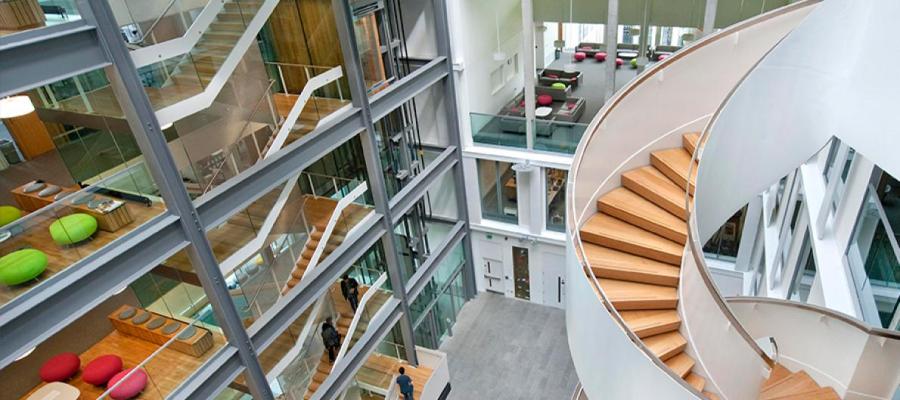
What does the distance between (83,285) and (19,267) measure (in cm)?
54

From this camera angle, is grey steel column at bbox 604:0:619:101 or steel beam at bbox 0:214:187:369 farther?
grey steel column at bbox 604:0:619:101

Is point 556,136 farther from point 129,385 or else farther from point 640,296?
point 129,385

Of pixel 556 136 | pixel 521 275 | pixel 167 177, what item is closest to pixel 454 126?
pixel 556 136

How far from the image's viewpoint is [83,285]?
17.3ft

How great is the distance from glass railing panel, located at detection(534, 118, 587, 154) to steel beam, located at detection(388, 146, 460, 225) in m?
1.84

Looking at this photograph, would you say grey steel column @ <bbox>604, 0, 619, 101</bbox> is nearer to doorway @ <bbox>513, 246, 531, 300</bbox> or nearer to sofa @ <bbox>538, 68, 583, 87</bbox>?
sofa @ <bbox>538, 68, 583, 87</bbox>

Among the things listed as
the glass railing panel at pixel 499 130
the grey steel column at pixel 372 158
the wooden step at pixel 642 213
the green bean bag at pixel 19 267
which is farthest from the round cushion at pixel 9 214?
the glass railing panel at pixel 499 130

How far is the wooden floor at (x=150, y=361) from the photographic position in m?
6.38

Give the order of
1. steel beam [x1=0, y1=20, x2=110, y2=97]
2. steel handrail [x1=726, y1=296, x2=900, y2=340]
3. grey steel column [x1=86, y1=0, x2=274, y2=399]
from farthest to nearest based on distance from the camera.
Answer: steel handrail [x1=726, y1=296, x2=900, y2=340] < grey steel column [x1=86, y1=0, x2=274, y2=399] < steel beam [x1=0, y1=20, x2=110, y2=97]

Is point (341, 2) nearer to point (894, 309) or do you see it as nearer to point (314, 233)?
point (314, 233)

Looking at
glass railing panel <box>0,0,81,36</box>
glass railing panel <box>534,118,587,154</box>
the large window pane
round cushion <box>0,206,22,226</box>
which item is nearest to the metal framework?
glass railing panel <box>0,0,81,36</box>

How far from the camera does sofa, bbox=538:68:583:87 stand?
13.7m

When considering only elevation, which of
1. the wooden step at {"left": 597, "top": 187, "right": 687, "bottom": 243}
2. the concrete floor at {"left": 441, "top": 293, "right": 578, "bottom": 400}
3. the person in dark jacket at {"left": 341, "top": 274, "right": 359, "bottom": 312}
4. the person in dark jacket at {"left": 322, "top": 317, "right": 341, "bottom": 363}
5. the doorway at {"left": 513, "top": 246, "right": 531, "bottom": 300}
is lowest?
the concrete floor at {"left": 441, "top": 293, "right": 578, "bottom": 400}

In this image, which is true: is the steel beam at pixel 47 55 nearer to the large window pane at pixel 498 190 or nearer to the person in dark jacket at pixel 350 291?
the person in dark jacket at pixel 350 291
